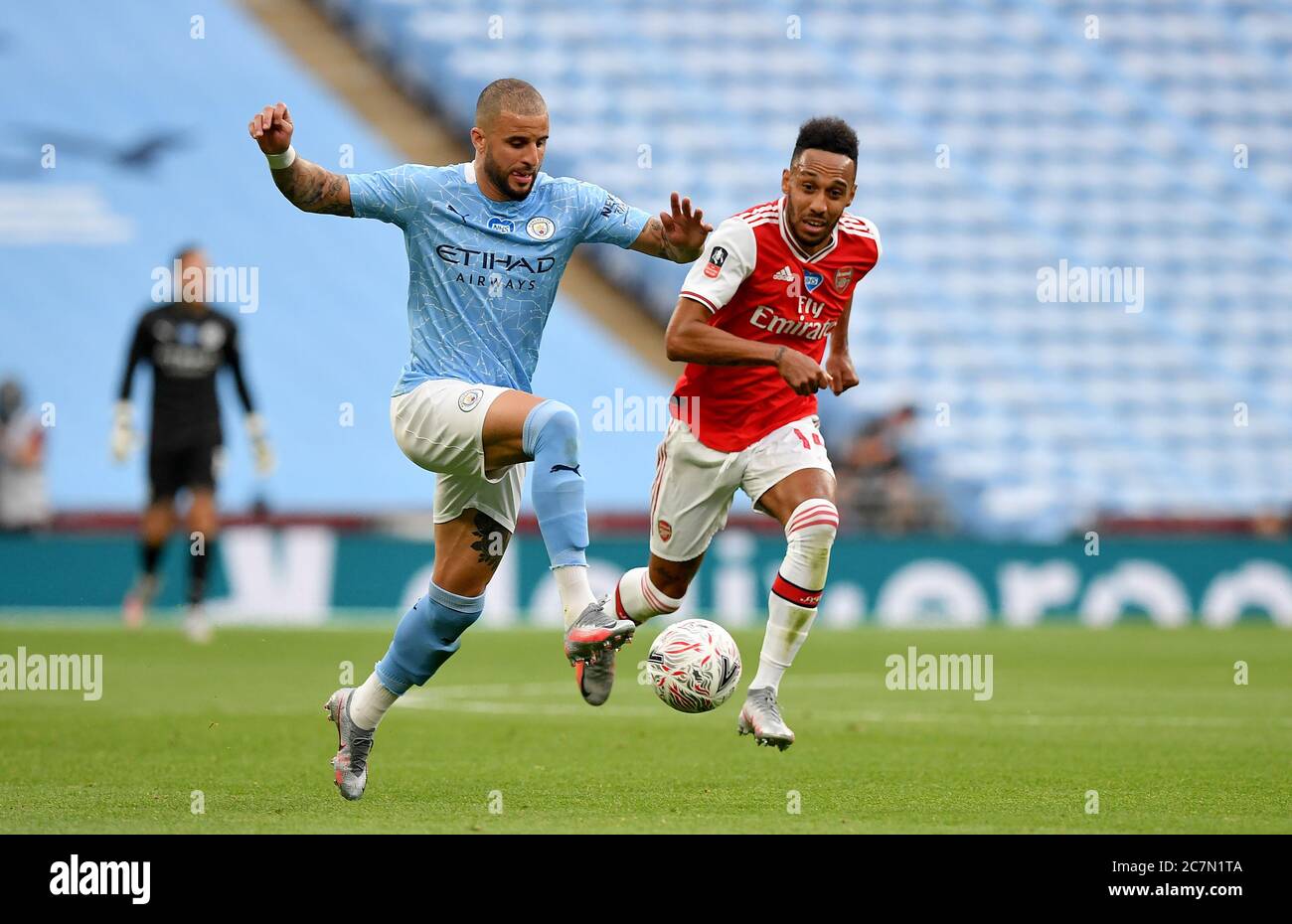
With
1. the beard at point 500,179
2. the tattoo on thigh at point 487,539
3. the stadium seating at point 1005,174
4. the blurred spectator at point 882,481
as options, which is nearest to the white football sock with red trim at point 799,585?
the tattoo on thigh at point 487,539

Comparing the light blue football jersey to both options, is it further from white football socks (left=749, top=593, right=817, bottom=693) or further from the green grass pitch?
the green grass pitch

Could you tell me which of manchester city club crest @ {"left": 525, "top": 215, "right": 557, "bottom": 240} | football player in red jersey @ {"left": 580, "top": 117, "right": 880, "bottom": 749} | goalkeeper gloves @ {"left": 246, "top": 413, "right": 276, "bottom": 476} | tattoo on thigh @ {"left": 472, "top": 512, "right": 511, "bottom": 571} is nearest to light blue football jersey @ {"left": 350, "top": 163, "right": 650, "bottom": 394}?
manchester city club crest @ {"left": 525, "top": 215, "right": 557, "bottom": 240}

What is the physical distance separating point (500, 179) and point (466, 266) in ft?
1.19

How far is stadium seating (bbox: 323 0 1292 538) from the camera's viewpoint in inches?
839

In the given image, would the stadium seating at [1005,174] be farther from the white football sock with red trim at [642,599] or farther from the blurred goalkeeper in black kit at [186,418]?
the white football sock with red trim at [642,599]

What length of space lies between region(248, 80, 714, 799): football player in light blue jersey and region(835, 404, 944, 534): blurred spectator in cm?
1125

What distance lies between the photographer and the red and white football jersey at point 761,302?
24.6 ft

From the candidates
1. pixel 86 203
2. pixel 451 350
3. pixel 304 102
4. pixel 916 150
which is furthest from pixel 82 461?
pixel 451 350

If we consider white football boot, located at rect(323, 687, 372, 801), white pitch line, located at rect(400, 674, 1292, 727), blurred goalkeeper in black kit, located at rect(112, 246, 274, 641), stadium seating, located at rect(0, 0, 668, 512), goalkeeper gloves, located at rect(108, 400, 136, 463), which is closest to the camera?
white football boot, located at rect(323, 687, 372, 801)

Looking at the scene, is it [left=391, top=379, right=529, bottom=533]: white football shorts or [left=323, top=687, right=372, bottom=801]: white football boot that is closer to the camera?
[left=391, top=379, right=529, bottom=533]: white football shorts

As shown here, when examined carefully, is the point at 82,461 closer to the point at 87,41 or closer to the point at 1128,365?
the point at 87,41

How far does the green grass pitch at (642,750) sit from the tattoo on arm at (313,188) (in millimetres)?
2215

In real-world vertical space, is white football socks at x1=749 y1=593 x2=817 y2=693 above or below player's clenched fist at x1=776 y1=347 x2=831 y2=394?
below

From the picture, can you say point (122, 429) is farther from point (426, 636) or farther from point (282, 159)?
point (282, 159)
